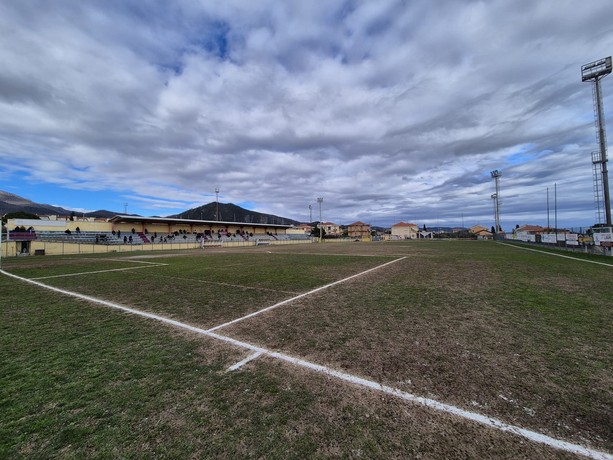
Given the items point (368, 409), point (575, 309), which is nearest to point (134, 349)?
point (368, 409)

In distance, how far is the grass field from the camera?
7.18ft

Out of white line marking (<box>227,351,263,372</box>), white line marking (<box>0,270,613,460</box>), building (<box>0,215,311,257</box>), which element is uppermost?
building (<box>0,215,311,257</box>)

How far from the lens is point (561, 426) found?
234cm

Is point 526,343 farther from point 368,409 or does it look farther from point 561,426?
point 368,409

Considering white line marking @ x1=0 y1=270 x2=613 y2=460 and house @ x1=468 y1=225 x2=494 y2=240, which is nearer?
white line marking @ x1=0 y1=270 x2=613 y2=460

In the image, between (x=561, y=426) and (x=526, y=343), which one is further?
(x=526, y=343)

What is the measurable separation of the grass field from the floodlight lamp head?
33010 mm

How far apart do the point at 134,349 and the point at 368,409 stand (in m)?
3.41

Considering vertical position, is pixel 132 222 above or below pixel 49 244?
above

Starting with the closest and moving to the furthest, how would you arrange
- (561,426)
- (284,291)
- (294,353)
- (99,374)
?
(561,426) < (99,374) < (294,353) < (284,291)

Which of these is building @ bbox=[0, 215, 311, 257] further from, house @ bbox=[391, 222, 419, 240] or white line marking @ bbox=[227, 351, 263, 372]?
house @ bbox=[391, 222, 419, 240]

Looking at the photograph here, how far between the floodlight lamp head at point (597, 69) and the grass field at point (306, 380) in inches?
1300

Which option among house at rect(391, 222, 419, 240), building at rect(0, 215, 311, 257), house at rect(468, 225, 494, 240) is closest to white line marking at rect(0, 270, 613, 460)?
building at rect(0, 215, 311, 257)

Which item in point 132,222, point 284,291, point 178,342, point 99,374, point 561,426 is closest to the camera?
point 561,426
